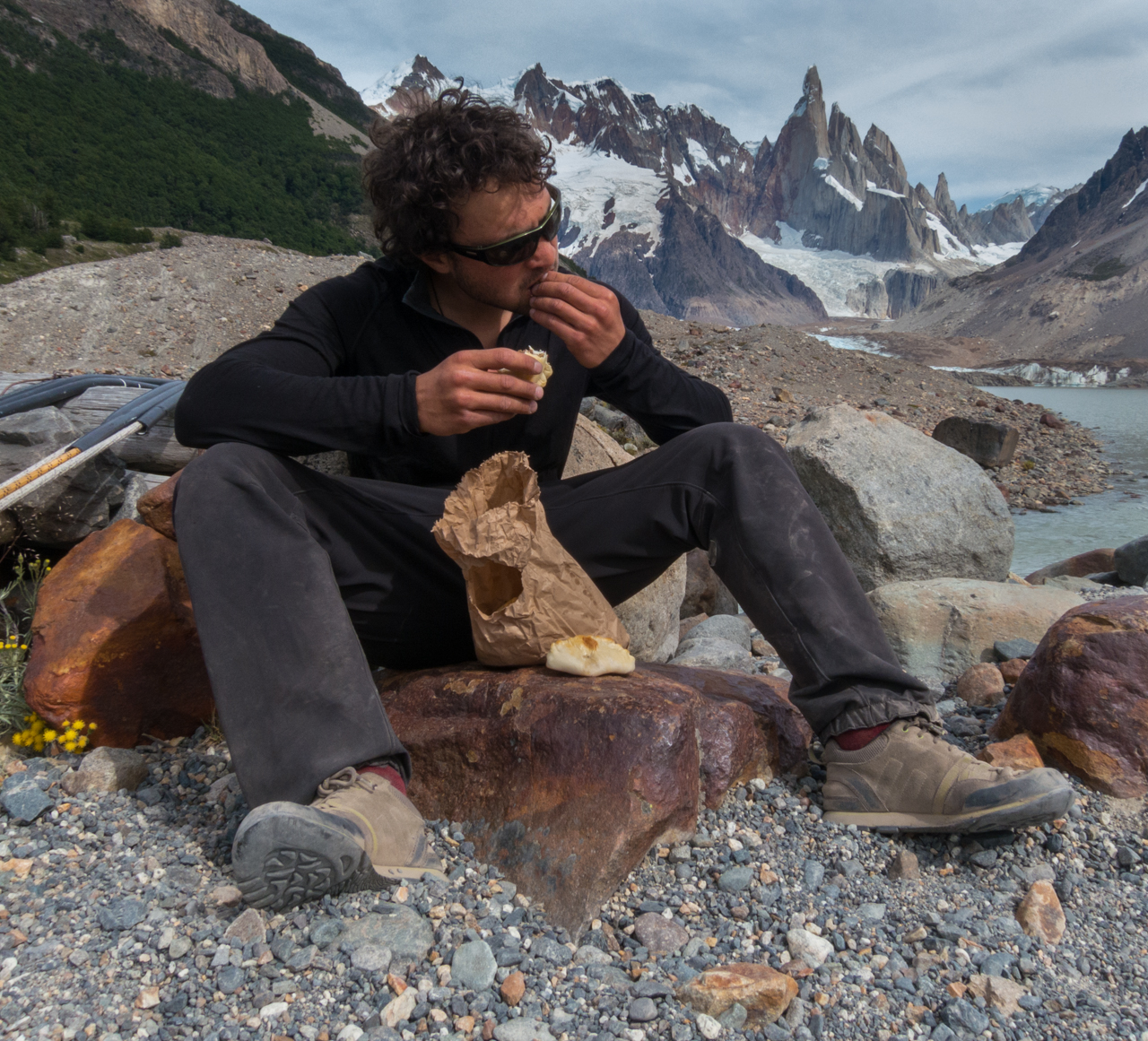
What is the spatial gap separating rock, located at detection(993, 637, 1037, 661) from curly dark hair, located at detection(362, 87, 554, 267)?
2.79 metres

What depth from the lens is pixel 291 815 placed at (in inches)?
56.2

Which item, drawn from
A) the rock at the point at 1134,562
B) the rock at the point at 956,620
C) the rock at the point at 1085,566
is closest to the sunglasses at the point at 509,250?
the rock at the point at 956,620

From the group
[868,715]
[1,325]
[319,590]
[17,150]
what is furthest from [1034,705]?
[17,150]

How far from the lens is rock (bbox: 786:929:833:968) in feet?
5.02

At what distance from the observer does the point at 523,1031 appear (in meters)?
1.32

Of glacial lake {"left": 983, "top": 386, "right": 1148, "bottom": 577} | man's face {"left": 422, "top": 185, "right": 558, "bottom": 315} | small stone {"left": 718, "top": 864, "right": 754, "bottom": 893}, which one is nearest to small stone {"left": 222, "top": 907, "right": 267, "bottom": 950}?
small stone {"left": 718, "top": 864, "right": 754, "bottom": 893}

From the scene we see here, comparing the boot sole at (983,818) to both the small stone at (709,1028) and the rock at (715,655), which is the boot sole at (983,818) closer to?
the small stone at (709,1028)

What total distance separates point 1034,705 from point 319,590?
2079 mm

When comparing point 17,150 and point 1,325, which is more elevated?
point 17,150

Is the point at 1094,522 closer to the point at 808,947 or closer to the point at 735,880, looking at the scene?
the point at 735,880

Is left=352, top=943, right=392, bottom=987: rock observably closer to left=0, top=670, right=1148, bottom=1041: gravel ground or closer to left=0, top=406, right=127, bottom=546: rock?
left=0, top=670, right=1148, bottom=1041: gravel ground

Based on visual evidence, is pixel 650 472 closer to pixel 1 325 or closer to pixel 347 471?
pixel 347 471

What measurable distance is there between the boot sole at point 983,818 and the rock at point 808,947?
0.39 meters

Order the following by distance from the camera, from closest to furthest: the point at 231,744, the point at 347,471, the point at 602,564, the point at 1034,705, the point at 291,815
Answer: the point at 291,815 → the point at 231,744 → the point at 1034,705 → the point at 602,564 → the point at 347,471
